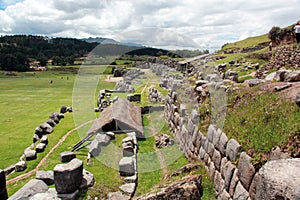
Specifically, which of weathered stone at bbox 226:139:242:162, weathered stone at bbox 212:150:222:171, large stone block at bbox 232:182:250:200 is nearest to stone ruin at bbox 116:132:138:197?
weathered stone at bbox 212:150:222:171

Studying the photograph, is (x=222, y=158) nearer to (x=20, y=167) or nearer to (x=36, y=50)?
(x=20, y=167)

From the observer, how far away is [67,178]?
8234 millimetres

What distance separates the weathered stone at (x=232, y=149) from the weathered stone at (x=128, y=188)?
142 inches

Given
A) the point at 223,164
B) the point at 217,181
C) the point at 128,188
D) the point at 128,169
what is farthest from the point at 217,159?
the point at 128,169

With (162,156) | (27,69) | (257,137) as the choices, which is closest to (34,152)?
(162,156)

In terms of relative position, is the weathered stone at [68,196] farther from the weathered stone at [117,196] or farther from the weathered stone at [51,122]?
the weathered stone at [51,122]

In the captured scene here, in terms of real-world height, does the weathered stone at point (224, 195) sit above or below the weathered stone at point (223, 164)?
below

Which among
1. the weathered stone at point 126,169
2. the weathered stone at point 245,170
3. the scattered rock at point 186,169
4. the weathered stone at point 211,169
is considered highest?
the weathered stone at point 245,170

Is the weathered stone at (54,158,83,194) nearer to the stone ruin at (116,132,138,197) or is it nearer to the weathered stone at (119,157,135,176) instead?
the stone ruin at (116,132,138,197)

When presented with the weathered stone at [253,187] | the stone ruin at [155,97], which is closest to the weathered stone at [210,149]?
the weathered stone at [253,187]

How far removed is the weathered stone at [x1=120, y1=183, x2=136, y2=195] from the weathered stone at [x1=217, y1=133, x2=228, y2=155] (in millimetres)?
3297

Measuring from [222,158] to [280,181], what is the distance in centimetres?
416

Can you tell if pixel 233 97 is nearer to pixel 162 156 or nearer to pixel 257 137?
pixel 257 137

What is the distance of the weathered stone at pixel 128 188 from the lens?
9095 millimetres
